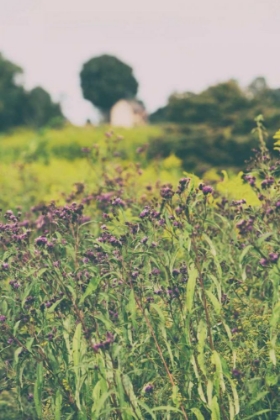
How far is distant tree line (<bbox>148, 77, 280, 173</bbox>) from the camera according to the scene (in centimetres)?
1766

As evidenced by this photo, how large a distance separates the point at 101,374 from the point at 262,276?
1.90 metres

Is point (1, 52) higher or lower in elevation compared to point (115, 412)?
higher

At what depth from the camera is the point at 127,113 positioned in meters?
59.1

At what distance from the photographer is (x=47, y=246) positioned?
4.07 metres

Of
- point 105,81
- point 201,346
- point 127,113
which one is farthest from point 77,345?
point 105,81

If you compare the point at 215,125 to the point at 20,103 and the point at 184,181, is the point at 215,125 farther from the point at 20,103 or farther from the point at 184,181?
the point at 20,103

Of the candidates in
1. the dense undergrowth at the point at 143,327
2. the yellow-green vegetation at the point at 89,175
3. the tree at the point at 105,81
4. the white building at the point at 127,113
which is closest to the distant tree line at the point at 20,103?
the tree at the point at 105,81

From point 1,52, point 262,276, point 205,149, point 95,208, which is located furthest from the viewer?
point 1,52

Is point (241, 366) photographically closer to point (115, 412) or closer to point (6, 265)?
point (115, 412)

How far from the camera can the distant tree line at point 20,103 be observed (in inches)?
2682

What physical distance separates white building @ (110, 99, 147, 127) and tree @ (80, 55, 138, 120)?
92 centimetres

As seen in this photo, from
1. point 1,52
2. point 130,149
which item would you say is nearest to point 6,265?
point 130,149

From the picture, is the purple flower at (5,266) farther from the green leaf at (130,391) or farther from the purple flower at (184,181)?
the purple flower at (184,181)

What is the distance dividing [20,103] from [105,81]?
48.5 ft
